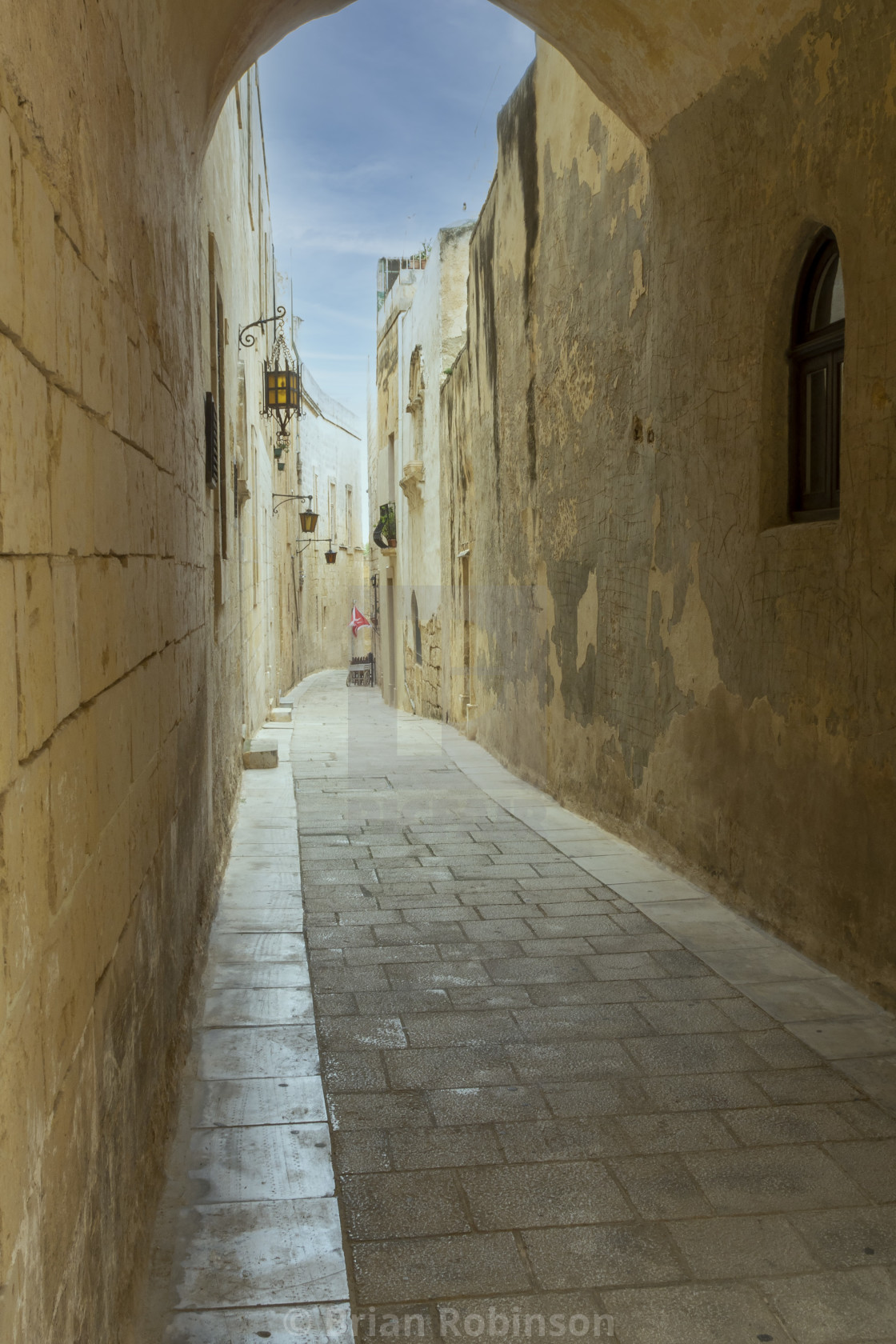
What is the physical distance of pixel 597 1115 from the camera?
339 cm

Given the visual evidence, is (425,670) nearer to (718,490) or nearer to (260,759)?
(260,759)

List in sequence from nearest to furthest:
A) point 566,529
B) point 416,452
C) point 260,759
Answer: point 566,529 → point 260,759 → point 416,452

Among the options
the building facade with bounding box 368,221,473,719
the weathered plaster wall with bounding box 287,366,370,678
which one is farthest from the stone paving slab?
the weathered plaster wall with bounding box 287,366,370,678

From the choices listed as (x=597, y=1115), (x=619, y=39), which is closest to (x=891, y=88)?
(x=619, y=39)

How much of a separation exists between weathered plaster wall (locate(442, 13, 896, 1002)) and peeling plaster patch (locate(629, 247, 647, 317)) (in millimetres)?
19

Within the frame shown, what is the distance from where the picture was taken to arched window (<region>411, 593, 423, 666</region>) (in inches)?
725

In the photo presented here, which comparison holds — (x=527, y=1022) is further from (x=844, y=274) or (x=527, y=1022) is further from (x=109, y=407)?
(x=844, y=274)

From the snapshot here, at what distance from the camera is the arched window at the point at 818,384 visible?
4.86 metres

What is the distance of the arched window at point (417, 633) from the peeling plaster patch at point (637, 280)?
37.7ft

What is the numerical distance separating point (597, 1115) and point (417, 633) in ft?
51.6

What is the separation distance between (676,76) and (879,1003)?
4.69 m

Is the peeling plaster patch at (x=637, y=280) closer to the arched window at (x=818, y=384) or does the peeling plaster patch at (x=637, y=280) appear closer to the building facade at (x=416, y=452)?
the arched window at (x=818, y=384)

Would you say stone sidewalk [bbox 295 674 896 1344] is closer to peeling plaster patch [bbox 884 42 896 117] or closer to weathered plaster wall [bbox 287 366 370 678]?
peeling plaster patch [bbox 884 42 896 117]
